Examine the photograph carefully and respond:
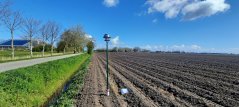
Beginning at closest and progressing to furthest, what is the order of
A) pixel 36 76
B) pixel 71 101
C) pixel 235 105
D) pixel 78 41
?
1. pixel 235 105
2. pixel 71 101
3. pixel 36 76
4. pixel 78 41

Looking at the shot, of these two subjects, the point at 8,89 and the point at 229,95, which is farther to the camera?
the point at 229,95

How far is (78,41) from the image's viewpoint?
128 m

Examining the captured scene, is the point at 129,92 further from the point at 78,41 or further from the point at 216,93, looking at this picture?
the point at 78,41

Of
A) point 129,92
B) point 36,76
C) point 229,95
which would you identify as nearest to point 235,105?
point 229,95

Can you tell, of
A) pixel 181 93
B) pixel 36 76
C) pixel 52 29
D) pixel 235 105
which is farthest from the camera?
pixel 52 29

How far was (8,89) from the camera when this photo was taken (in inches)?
505

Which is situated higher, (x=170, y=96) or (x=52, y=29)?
(x=52, y=29)

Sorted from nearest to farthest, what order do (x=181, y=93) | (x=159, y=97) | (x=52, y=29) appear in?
(x=159, y=97)
(x=181, y=93)
(x=52, y=29)

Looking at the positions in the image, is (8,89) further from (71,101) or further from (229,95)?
(229,95)

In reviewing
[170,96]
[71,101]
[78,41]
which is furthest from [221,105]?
[78,41]

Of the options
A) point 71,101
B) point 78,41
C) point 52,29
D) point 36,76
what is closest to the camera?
point 71,101

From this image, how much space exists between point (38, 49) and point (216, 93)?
411 ft

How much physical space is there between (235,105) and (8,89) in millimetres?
9581

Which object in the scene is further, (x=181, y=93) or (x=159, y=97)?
(x=181, y=93)
